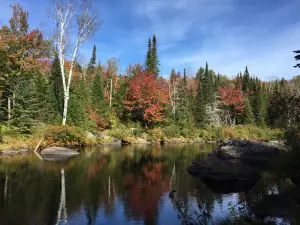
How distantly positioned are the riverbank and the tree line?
4.04 feet

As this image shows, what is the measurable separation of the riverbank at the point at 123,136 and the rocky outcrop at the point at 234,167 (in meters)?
3.91

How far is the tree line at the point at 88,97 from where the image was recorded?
866 inches

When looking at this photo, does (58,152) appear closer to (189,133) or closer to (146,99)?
(146,99)

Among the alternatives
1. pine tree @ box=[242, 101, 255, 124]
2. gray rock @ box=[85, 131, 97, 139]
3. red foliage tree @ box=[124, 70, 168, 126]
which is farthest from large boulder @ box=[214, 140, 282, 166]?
pine tree @ box=[242, 101, 255, 124]

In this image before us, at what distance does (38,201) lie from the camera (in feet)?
28.3

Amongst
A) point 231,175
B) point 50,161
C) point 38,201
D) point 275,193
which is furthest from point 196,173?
point 50,161

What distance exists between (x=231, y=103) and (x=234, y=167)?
3481cm

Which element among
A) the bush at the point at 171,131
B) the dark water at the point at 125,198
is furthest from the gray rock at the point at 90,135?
the dark water at the point at 125,198

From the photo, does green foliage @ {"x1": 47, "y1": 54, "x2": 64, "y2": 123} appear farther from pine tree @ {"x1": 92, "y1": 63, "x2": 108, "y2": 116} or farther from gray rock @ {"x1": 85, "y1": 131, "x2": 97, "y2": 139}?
pine tree @ {"x1": 92, "y1": 63, "x2": 108, "y2": 116}

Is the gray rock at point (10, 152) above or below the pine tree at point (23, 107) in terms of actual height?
below

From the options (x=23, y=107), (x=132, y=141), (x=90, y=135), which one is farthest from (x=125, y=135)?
(x=23, y=107)

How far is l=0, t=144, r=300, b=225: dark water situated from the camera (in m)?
7.13

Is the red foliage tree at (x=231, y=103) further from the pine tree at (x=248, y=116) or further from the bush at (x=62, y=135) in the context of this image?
the bush at (x=62, y=135)

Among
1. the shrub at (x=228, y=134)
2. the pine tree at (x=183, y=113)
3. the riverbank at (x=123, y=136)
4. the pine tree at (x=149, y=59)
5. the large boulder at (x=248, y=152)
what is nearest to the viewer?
the large boulder at (x=248, y=152)
